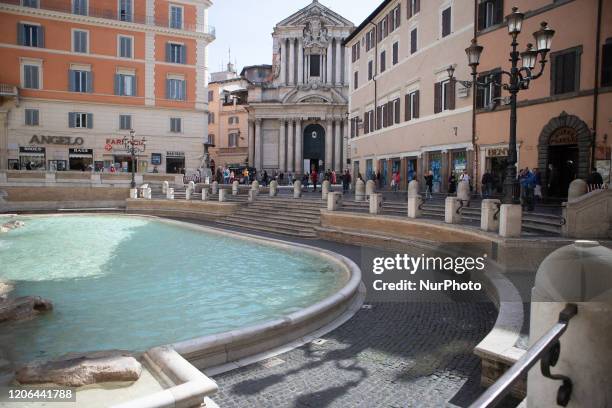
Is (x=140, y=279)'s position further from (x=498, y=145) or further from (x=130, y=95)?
(x=130, y=95)

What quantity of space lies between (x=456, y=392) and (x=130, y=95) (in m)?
37.9

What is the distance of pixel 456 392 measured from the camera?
4.93 m

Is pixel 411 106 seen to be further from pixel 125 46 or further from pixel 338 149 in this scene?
pixel 125 46

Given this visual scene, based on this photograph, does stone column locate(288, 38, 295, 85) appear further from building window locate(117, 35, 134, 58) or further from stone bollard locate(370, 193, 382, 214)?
stone bollard locate(370, 193, 382, 214)

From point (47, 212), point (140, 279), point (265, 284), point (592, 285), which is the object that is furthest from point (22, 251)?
point (592, 285)

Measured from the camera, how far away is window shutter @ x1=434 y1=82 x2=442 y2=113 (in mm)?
22986

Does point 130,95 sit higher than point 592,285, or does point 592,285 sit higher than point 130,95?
point 130,95

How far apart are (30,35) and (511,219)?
3778 cm

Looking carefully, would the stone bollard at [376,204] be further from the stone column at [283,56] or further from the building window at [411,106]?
the stone column at [283,56]

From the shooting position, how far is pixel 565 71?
55.1 ft

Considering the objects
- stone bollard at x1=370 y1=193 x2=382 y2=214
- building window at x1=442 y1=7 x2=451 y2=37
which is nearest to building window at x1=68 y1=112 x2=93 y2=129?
building window at x1=442 y1=7 x2=451 y2=37

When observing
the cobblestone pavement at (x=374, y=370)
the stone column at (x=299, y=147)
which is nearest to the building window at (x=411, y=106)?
the cobblestone pavement at (x=374, y=370)

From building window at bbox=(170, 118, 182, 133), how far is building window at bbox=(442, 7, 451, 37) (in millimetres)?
24148

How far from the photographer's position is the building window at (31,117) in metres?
34.2
